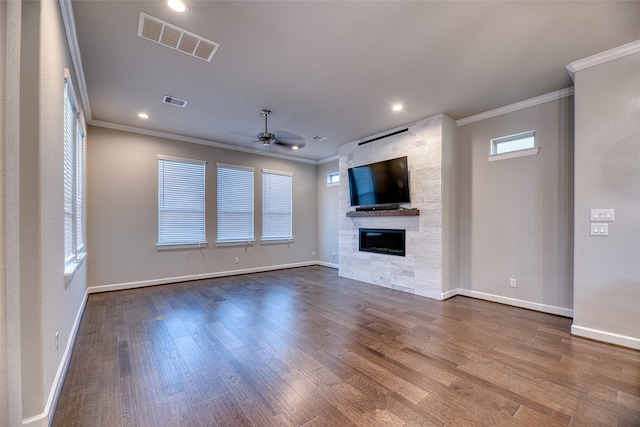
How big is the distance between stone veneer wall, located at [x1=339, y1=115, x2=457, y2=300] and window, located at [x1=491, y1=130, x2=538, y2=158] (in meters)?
0.74

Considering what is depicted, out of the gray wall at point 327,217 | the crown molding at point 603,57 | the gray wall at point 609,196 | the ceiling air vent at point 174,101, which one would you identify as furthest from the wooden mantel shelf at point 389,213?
the ceiling air vent at point 174,101

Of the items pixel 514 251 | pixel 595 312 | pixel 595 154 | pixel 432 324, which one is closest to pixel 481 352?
pixel 432 324

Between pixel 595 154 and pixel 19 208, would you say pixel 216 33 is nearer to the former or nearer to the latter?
pixel 19 208

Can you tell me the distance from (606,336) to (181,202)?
6.55 meters

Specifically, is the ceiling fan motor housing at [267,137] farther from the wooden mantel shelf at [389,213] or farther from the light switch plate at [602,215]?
the light switch plate at [602,215]

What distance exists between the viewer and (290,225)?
7.13 meters

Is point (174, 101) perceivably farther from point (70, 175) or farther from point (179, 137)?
point (179, 137)

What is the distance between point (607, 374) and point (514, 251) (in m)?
1.97

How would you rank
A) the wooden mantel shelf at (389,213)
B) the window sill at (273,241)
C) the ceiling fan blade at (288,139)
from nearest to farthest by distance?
the ceiling fan blade at (288,139)
the wooden mantel shelf at (389,213)
the window sill at (273,241)

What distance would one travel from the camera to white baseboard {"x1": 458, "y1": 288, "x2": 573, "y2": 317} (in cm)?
353

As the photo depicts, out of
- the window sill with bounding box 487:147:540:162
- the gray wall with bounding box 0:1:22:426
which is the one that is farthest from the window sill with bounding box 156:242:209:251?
the window sill with bounding box 487:147:540:162

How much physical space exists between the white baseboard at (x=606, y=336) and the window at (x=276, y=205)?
18.2ft

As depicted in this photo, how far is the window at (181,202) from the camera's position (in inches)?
209

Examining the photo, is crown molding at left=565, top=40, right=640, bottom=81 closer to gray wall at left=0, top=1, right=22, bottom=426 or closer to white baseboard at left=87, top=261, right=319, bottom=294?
gray wall at left=0, top=1, right=22, bottom=426
